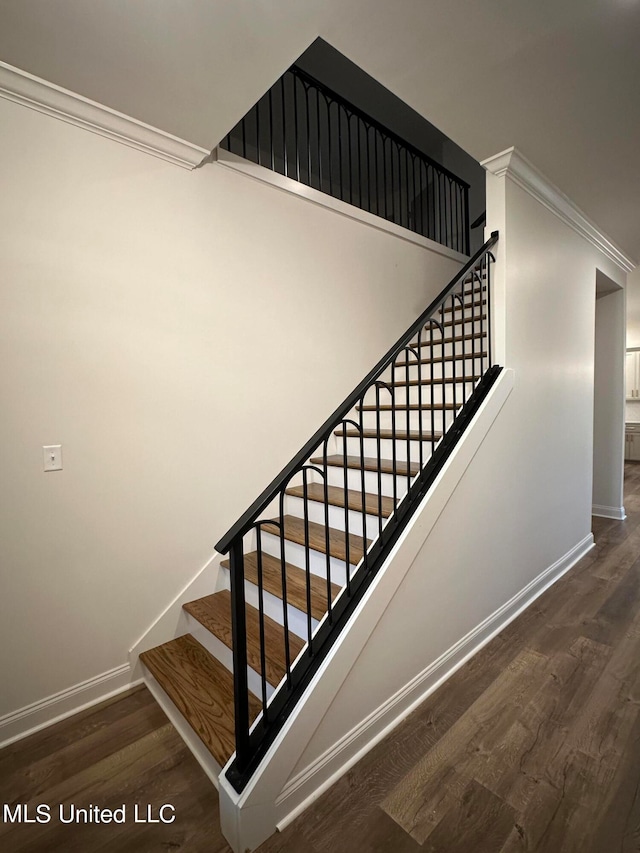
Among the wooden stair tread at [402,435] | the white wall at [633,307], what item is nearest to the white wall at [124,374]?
the wooden stair tread at [402,435]

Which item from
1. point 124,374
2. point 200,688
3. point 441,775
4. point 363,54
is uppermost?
point 363,54

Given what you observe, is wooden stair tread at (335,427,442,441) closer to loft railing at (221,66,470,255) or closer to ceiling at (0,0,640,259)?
ceiling at (0,0,640,259)

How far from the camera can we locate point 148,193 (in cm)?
205

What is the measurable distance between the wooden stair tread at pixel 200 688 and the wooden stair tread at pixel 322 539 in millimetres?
670

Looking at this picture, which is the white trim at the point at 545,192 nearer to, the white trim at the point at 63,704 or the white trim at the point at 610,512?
the white trim at the point at 610,512

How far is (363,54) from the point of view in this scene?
163cm

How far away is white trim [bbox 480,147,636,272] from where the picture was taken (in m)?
2.37

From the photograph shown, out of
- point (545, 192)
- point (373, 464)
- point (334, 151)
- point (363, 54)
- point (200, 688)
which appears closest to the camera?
point (363, 54)

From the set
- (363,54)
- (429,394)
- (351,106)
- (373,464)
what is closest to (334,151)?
(351,106)

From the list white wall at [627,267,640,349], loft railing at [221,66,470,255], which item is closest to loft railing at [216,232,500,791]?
loft railing at [221,66,470,255]

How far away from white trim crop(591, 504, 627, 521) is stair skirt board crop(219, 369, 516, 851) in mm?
3254

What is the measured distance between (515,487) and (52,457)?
98.6 inches

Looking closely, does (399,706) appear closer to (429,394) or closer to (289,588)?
(289,588)

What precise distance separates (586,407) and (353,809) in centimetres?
333
